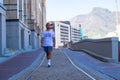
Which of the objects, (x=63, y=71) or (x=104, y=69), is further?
(x=104, y=69)

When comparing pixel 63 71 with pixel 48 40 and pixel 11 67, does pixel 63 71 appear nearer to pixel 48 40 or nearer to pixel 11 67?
pixel 48 40

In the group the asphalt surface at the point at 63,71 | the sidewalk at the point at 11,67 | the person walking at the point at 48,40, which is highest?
the person walking at the point at 48,40

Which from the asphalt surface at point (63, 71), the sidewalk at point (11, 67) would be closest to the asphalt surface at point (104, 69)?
the asphalt surface at point (63, 71)

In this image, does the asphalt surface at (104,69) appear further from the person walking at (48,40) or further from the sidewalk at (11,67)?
the sidewalk at (11,67)

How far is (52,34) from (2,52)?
13.7 m

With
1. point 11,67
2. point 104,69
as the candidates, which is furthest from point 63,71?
point 11,67

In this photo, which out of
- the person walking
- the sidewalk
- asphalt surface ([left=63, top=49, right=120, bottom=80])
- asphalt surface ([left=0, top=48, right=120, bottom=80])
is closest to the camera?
asphalt surface ([left=0, top=48, right=120, bottom=80])

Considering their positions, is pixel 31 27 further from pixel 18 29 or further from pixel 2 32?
pixel 2 32

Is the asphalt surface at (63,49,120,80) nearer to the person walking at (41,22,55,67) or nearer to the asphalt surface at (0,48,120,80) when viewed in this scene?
the asphalt surface at (0,48,120,80)

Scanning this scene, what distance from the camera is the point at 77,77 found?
40.8ft

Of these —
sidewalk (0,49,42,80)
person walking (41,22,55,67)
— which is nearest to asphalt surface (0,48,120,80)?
sidewalk (0,49,42,80)

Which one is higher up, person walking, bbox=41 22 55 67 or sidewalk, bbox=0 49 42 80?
person walking, bbox=41 22 55 67

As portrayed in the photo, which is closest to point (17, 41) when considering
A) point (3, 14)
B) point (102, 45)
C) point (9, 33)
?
point (9, 33)

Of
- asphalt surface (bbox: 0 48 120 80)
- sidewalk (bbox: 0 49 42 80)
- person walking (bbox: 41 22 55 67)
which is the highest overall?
person walking (bbox: 41 22 55 67)
